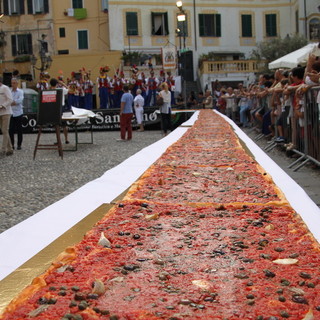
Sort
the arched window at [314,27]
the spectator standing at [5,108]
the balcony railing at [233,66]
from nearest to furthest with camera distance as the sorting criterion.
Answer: the spectator standing at [5,108] < the balcony railing at [233,66] < the arched window at [314,27]

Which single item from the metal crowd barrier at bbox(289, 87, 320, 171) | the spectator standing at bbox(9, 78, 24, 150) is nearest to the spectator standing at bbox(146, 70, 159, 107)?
the spectator standing at bbox(9, 78, 24, 150)

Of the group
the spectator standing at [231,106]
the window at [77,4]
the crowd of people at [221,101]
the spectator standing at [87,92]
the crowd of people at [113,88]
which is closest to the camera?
the crowd of people at [221,101]

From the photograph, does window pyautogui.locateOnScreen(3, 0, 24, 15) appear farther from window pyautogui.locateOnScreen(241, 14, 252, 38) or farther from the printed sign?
the printed sign

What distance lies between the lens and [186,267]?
6.89 ft

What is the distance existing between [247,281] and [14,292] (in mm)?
777

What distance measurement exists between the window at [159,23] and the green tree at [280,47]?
25.3 ft

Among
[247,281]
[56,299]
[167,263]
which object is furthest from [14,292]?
[247,281]

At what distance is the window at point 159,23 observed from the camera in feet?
140

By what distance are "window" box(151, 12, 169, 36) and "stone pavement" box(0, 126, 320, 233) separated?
3107 cm

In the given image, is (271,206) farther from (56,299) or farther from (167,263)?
(56,299)

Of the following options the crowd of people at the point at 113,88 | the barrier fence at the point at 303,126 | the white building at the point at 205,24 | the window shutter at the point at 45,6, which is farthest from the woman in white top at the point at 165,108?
the window shutter at the point at 45,6

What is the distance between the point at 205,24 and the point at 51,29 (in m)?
11.5

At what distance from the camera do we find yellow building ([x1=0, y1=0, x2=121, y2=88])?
1690 inches

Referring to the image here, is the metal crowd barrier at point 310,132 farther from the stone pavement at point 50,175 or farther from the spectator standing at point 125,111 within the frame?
the spectator standing at point 125,111
